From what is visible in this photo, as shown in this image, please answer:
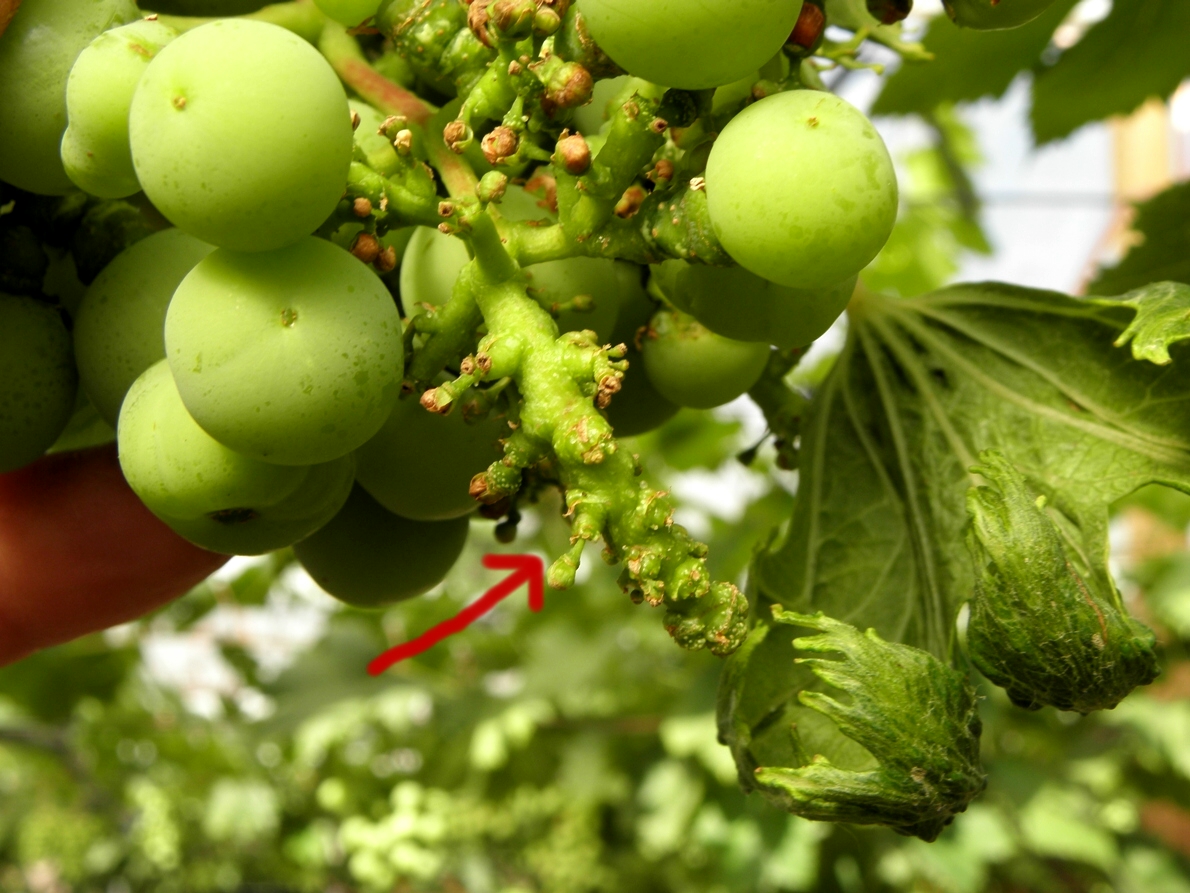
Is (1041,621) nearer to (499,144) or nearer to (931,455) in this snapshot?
(931,455)

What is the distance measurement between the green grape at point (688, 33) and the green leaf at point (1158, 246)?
0.75 meters

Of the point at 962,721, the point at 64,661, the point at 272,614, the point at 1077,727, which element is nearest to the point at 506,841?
the point at 272,614

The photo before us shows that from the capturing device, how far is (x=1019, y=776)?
2.04 m

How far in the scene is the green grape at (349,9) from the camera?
589mm

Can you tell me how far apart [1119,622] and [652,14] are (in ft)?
1.20

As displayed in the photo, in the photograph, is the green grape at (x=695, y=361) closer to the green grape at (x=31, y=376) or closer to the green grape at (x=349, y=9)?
the green grape at (x=349, y=9)

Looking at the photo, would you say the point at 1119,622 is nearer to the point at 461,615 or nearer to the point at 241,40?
the point at 241,40

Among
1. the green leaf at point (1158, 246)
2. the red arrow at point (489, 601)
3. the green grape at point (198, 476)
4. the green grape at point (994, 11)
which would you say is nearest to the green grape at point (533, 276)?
the green grape at point (198, 476)

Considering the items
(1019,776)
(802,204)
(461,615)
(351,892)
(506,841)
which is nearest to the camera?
(802,204)

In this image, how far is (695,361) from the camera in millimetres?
639

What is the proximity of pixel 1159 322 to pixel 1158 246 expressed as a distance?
0.61 meters

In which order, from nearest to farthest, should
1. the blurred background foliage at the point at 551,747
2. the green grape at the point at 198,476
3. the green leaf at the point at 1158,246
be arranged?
1. the green grape at the point at 198,476
2. the green leaf at the point at 1158,246
3. the blurred background foliage at the point at 551,747

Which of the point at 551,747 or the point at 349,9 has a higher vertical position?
the point at 349,9

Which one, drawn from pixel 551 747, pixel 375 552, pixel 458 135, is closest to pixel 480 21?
pixel 458 135
